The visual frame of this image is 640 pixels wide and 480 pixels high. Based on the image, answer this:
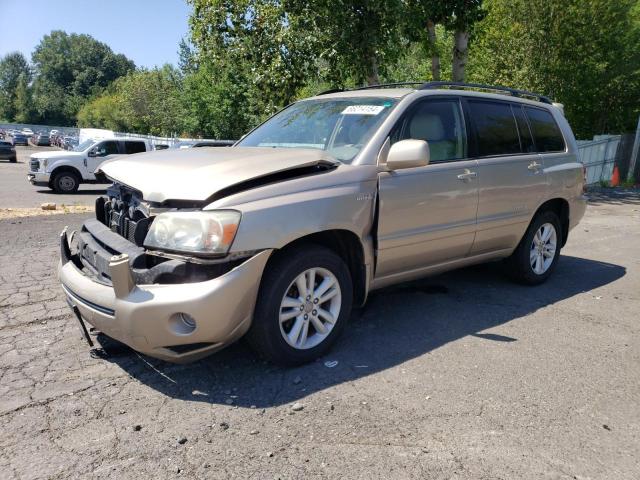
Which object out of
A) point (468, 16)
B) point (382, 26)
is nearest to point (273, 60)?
point (382, 26)

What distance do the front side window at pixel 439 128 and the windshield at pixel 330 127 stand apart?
0.23m

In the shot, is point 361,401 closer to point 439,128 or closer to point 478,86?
point 439,128

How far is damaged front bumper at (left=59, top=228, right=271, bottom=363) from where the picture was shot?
3.07 m

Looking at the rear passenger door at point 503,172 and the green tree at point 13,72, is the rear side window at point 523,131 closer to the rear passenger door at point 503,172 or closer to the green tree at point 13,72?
the rear passenger door at point 503,172

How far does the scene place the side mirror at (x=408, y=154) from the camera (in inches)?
150

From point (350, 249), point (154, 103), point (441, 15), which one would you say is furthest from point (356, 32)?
point (154, 103)

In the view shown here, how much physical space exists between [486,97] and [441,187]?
1.26 m

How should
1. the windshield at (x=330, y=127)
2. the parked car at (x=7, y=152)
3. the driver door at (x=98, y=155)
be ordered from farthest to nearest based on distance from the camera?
the parked car at (x=7, y=152), the driver door at (x=98, y=155), the windshield at (x=330, y=127)

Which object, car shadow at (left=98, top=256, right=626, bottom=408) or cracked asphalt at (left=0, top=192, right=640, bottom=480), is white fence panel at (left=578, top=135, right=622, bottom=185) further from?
cracked asphalt at (left=0, top=192, right=640, bottom=480)

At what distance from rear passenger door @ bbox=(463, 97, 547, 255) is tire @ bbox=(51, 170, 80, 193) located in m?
14.1

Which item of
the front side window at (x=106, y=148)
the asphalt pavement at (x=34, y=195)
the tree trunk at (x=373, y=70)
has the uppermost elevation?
the tree trunk at (x=373, y=70)

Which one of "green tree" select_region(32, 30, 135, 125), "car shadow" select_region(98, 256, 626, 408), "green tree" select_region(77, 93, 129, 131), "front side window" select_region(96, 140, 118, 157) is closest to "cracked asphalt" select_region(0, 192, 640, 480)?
"car shadow" select_region(98, 256, 626, 408)

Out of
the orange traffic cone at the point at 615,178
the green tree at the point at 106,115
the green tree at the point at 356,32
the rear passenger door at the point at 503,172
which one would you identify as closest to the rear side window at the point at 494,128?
the rear passenger door at the point at 503,172

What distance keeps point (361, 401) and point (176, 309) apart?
4.03ft
